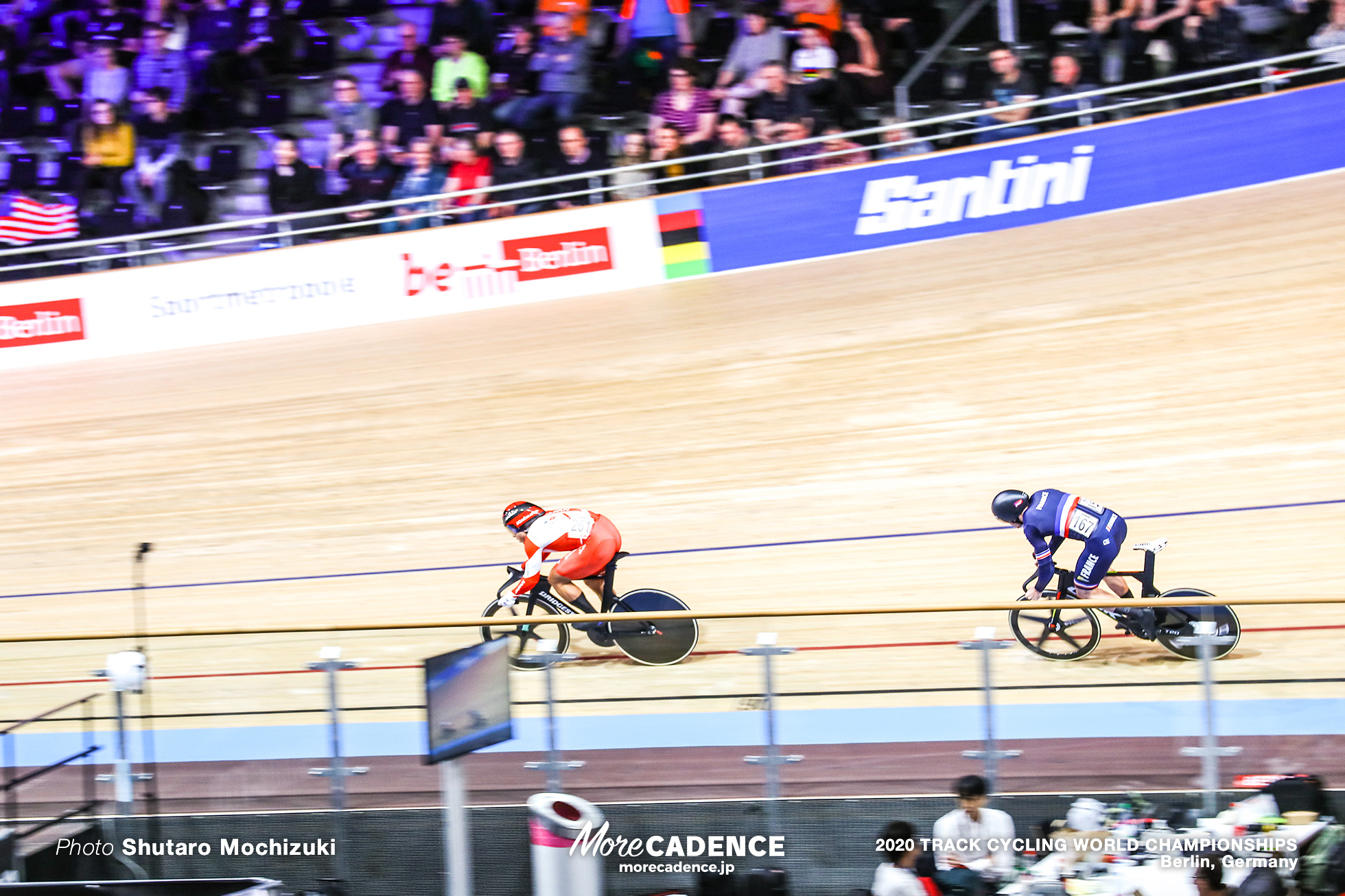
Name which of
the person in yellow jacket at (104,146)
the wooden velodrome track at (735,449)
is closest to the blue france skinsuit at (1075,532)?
the wooden velodrome track at (735,449)

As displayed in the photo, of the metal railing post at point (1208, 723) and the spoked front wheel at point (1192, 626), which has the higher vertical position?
the spoked front wheel at point (1192, 626)

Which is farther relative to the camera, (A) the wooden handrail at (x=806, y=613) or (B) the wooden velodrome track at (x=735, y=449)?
(B) the wooden velodrome track at (x=735, y=449)

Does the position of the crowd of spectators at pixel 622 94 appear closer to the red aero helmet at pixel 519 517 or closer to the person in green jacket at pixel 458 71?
the person in green jacket at pixel 458 71

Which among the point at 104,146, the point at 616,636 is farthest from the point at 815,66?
the point at 616,636

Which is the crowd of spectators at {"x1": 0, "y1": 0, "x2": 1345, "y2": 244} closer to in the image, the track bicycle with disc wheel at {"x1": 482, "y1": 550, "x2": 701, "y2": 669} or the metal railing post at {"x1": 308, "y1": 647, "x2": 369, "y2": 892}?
the track bicycle with disc wheel at {"x1": 482, "y1": 550, "x2": 701, "y2": 669}

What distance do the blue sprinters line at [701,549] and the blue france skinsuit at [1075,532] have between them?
136 centimetres

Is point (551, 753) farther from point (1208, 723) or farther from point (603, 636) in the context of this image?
point (1208, 723)

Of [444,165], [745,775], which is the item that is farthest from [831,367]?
[745,775]

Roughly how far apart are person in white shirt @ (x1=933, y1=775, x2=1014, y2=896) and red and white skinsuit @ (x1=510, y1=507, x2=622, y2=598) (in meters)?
2.26

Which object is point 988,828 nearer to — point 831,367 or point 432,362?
point 831,367

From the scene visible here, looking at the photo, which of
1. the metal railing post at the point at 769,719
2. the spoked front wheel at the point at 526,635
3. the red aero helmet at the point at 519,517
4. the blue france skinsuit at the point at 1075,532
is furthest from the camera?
the red aero helmet at the point at 519,517

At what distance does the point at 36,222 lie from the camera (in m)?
13.1

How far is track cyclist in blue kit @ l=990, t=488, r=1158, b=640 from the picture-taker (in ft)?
19.5

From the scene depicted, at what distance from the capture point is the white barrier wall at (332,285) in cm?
1212
